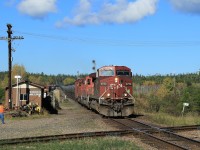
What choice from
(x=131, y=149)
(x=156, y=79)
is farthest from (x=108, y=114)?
(x=156, y=79)

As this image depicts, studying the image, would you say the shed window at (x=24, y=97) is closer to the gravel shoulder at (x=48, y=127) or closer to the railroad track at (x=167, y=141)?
the gravel shoulder at (x=48, y=127)

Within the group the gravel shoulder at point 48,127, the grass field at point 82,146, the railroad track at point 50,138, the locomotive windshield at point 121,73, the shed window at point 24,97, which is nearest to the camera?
the grass field at point 82,146

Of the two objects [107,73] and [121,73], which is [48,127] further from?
[121,73]

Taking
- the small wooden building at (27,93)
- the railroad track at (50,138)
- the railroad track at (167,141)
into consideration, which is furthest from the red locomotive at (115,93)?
the small wooden building at (27,93)

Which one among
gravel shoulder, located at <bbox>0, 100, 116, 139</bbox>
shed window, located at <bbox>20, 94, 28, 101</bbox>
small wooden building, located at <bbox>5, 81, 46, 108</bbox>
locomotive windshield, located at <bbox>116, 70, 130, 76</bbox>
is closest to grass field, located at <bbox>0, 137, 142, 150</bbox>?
gravel shoulder, located at <bbox>0, 100, 116, 139</bbox>

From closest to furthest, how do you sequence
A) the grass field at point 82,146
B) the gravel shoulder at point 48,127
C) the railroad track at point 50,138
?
the grass field at point 82,146 < the railroad track at point 50,138 < the gravel shoulder at point 48,127

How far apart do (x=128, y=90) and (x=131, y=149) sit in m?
15.3

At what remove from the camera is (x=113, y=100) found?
86.3 feet

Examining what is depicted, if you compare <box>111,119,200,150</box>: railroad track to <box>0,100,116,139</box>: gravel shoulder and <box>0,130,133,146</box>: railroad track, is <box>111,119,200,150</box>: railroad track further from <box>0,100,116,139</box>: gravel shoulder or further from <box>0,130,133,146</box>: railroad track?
<box>0,100,116,139</box>: gravel shoulder

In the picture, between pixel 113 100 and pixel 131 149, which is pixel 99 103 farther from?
pixel 131 149

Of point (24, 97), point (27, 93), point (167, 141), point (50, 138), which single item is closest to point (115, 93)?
point (50, 138)

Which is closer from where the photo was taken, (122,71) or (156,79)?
(122,71)

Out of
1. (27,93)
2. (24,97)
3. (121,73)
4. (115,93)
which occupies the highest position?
(121,73)

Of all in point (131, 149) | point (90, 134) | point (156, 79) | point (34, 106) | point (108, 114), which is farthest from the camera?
point (156, 79)
